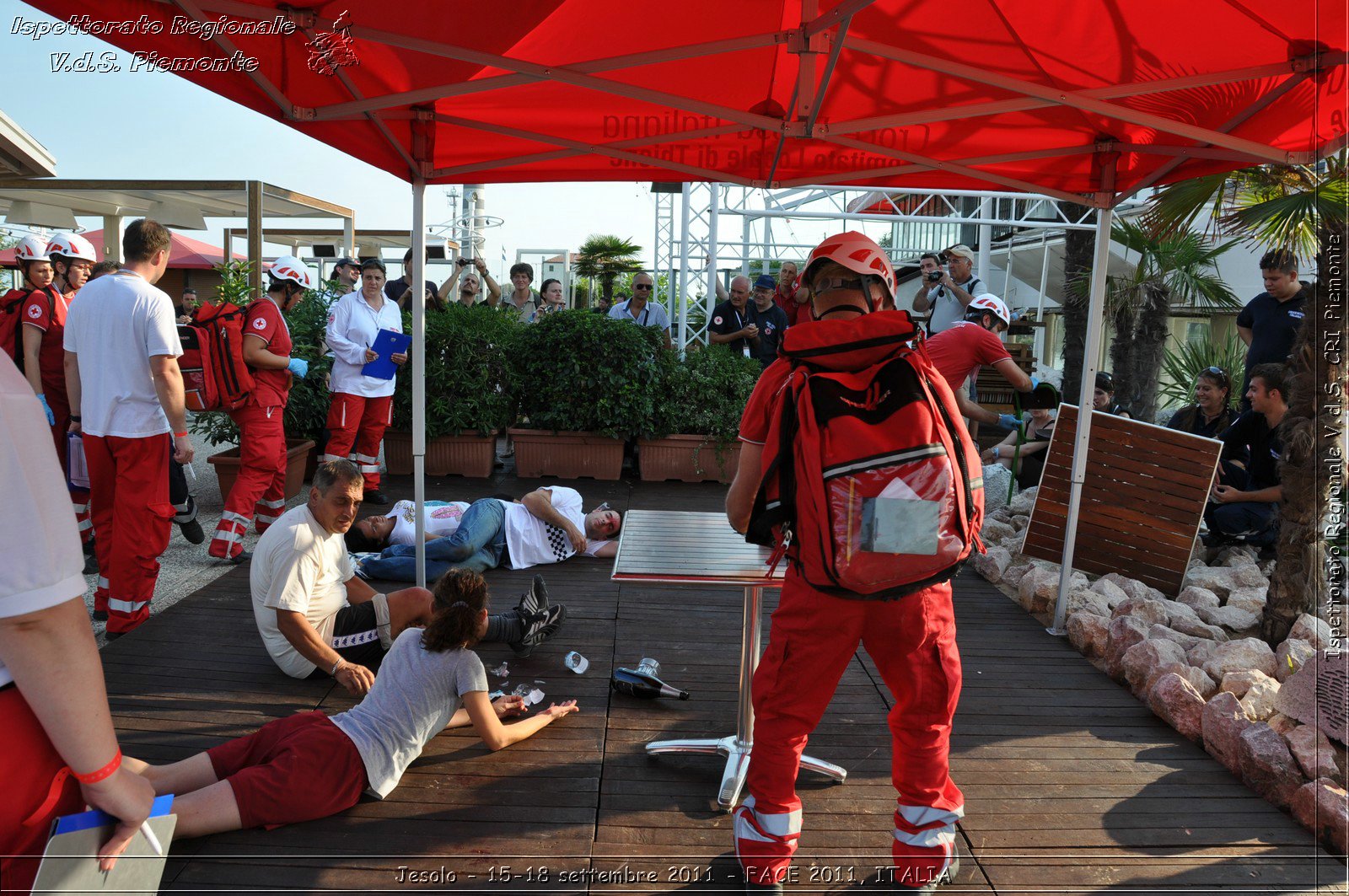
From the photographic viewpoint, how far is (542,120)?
476 cm

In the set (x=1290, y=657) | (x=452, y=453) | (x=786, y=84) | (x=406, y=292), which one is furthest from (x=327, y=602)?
(x=406, y=292)

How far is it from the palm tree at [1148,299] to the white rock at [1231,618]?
5406 mm

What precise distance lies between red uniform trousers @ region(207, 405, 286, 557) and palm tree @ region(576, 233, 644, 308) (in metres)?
21.5

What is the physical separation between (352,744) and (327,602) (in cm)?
103

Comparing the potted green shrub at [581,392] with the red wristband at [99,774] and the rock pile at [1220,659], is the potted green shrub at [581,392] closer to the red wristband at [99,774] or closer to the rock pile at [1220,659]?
the rock pile at [1220,659]

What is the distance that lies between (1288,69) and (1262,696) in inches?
99.3

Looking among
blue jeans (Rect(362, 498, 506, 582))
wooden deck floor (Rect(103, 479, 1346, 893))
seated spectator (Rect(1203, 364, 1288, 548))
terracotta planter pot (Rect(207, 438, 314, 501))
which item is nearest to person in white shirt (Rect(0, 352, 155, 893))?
wooden deck floor (Rect(103, 479, 1346, 893))

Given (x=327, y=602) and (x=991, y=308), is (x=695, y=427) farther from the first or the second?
(x=327, y=602)

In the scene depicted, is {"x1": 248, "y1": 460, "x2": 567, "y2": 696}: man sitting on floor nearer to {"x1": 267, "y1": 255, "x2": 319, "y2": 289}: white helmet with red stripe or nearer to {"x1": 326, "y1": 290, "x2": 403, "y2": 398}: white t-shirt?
{"x1": 267, "y1": 255, "x2": 319, "y2": 289}: white helmet with red stripe

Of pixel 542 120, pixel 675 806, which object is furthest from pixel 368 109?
pixel 675 806

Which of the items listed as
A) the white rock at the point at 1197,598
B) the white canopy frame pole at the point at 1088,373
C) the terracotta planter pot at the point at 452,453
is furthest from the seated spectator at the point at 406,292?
the white rock at the point at 1197,598

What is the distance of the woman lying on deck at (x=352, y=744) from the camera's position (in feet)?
9.39

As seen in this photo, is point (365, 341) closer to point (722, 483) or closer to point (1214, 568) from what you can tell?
point (722, 483)

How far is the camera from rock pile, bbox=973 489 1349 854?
3244mm
